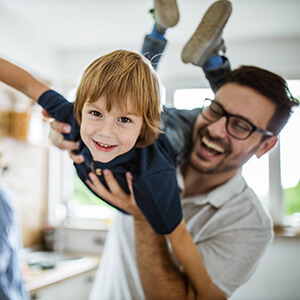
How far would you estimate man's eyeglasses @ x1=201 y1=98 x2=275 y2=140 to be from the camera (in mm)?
463

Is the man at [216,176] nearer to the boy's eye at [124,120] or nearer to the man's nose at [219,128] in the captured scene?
the man's nose at [219,128]

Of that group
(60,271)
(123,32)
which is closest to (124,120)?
(123,32)

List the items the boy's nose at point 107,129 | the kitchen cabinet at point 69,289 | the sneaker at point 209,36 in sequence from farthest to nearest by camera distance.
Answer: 1. the kitchen cabinet at point 69,289
2. the sneaker at point 209,36
3. the boy's nose at point 107,129

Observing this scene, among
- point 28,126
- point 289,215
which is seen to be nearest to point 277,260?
point 289,215

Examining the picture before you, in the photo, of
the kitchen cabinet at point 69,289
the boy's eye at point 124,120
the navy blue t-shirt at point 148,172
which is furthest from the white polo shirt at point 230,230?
the kitchen cabinet at point 69,289

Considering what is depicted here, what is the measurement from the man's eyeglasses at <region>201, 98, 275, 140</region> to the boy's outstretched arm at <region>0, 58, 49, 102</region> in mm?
224

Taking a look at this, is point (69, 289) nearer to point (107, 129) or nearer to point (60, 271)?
point (60, 271)

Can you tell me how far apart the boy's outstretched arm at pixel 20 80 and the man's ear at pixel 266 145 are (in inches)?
11.3

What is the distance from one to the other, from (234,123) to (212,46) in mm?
105

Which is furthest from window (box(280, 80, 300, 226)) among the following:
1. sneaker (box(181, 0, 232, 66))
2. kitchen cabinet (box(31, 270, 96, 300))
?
kitchen cabinet (box(31, 270, 96, 300))

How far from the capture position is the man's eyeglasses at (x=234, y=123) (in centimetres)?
46

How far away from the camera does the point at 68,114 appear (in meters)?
0.43

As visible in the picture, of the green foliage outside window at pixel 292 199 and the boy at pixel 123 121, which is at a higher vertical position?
the boy at pixel 123 121

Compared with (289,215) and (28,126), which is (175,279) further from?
(28,126)
